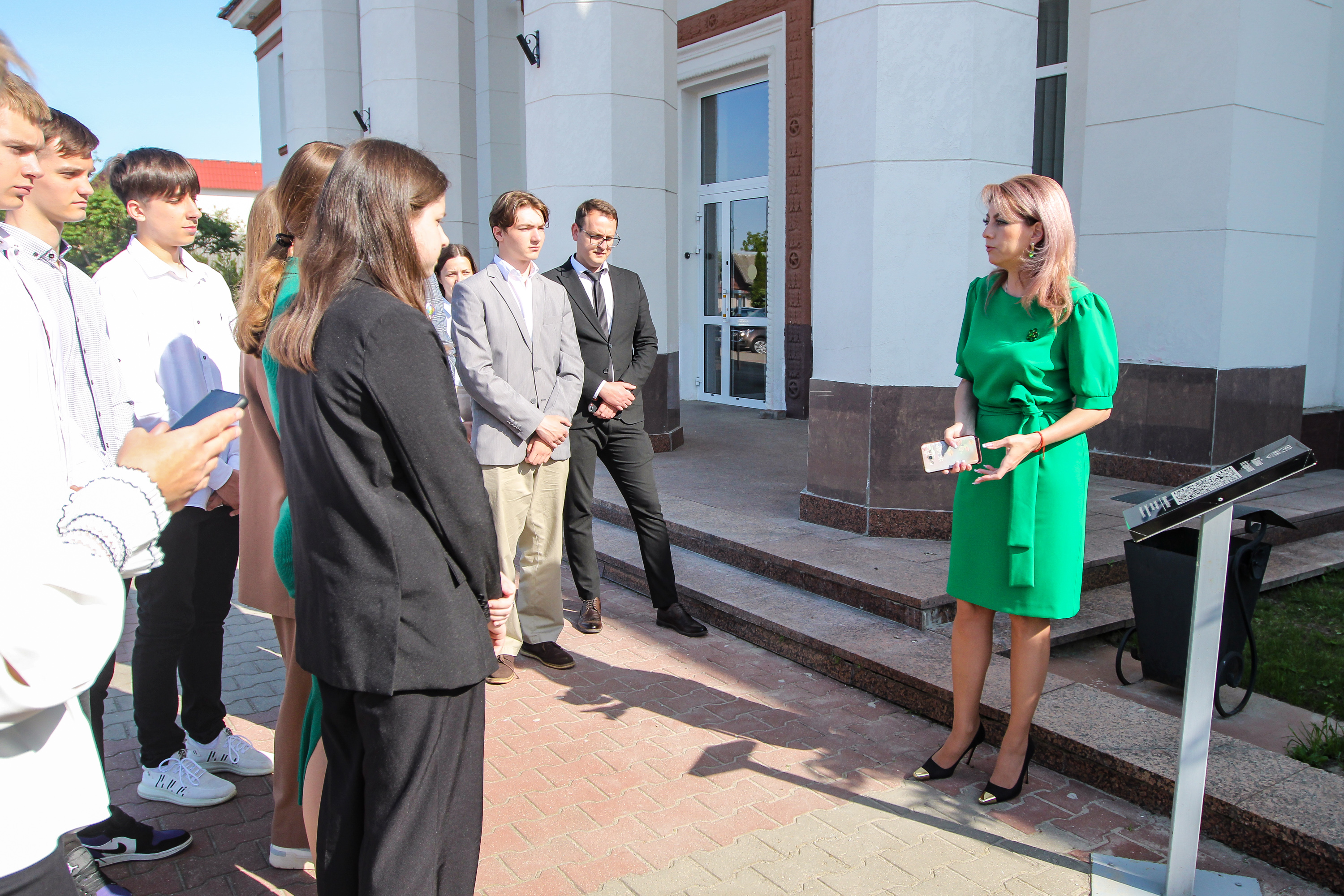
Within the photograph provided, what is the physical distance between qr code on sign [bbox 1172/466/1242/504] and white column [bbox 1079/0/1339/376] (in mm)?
4422

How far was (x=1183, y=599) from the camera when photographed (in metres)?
3.65

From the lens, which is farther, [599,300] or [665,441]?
[665,441]

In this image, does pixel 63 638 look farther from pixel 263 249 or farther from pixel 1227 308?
pixel 1227 308

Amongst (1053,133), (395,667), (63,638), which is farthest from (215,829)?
(1053,133)

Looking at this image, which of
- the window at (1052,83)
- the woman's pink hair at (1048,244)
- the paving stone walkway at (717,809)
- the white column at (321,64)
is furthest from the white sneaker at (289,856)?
the white column at (321,64)

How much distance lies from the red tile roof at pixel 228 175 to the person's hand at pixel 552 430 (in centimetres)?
6296

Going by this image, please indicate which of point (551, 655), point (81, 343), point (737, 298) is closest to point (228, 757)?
point (551, 655)

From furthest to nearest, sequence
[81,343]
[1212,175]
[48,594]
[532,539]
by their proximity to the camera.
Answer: [1212,175], [532,539], [81,343], [48,594]

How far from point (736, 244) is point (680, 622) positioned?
8.22m

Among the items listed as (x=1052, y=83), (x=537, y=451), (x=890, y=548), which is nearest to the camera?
(x=537, y=451)

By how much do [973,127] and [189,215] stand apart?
405cm

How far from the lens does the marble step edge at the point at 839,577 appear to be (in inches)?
170

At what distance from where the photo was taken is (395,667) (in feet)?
6.20

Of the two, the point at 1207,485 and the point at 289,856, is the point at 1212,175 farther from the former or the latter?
the point at 289,856
